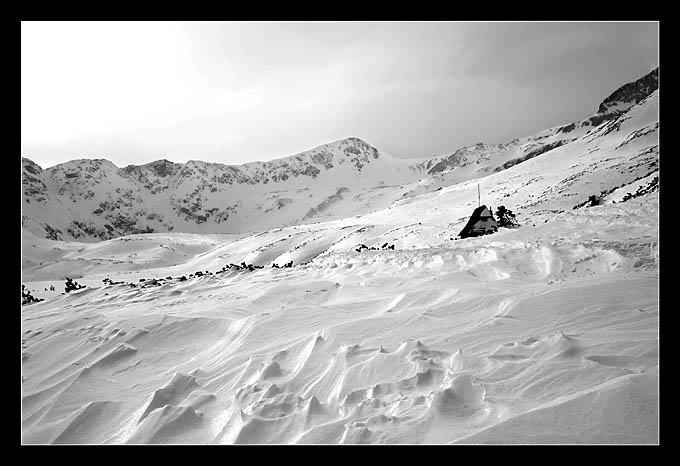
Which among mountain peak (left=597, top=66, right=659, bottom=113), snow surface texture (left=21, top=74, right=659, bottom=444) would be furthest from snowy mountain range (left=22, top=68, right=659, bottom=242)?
snow surface texture (left=21, top=74, right=659, bottom=444)

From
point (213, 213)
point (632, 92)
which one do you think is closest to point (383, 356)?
point (632, 92)

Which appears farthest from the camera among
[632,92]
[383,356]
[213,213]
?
[213,213]

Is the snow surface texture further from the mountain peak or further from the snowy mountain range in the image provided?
the mountain peak

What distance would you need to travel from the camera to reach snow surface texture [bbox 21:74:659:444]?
2447mm

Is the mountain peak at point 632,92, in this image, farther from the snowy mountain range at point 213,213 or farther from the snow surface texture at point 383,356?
the snow surface texture at point 383,356

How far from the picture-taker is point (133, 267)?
1458 inches

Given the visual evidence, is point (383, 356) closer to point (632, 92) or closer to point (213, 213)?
point (632, 92)

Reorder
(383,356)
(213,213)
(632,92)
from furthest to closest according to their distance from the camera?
(213,213), (632,92), (383,356)

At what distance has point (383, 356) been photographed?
349 cm

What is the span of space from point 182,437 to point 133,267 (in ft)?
133

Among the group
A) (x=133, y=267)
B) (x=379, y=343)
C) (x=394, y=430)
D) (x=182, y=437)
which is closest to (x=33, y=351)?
(x=182, y=437)
